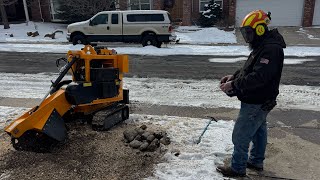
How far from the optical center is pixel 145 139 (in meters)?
4.98

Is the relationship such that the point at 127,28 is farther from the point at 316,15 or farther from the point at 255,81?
the point at 316,15

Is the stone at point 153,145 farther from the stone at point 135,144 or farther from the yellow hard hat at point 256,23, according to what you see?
the yellow hard hat at point 256,23

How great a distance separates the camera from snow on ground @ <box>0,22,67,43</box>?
21.2 m

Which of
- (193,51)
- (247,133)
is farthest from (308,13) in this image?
(247,133)

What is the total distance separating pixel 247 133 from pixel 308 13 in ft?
76.8

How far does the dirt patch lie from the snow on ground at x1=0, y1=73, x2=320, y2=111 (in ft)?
8.45

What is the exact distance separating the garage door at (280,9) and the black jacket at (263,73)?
22572 mm

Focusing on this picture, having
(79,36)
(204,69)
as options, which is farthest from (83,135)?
(79,36)

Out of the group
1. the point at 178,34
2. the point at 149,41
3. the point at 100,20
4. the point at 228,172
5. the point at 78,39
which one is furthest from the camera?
the point at 178,34

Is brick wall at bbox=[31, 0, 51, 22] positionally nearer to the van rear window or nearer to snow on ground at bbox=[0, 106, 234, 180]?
the van rear window

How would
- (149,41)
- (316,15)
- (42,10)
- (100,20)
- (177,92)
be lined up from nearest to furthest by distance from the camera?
1. (177,92)
2. (149,41)
3. (100,20)
4. (316,15)
5. (42,10)

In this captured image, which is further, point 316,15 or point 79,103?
→ point 316,15

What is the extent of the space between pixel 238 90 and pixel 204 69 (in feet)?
23.9

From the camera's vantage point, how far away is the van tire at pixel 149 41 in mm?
16656
